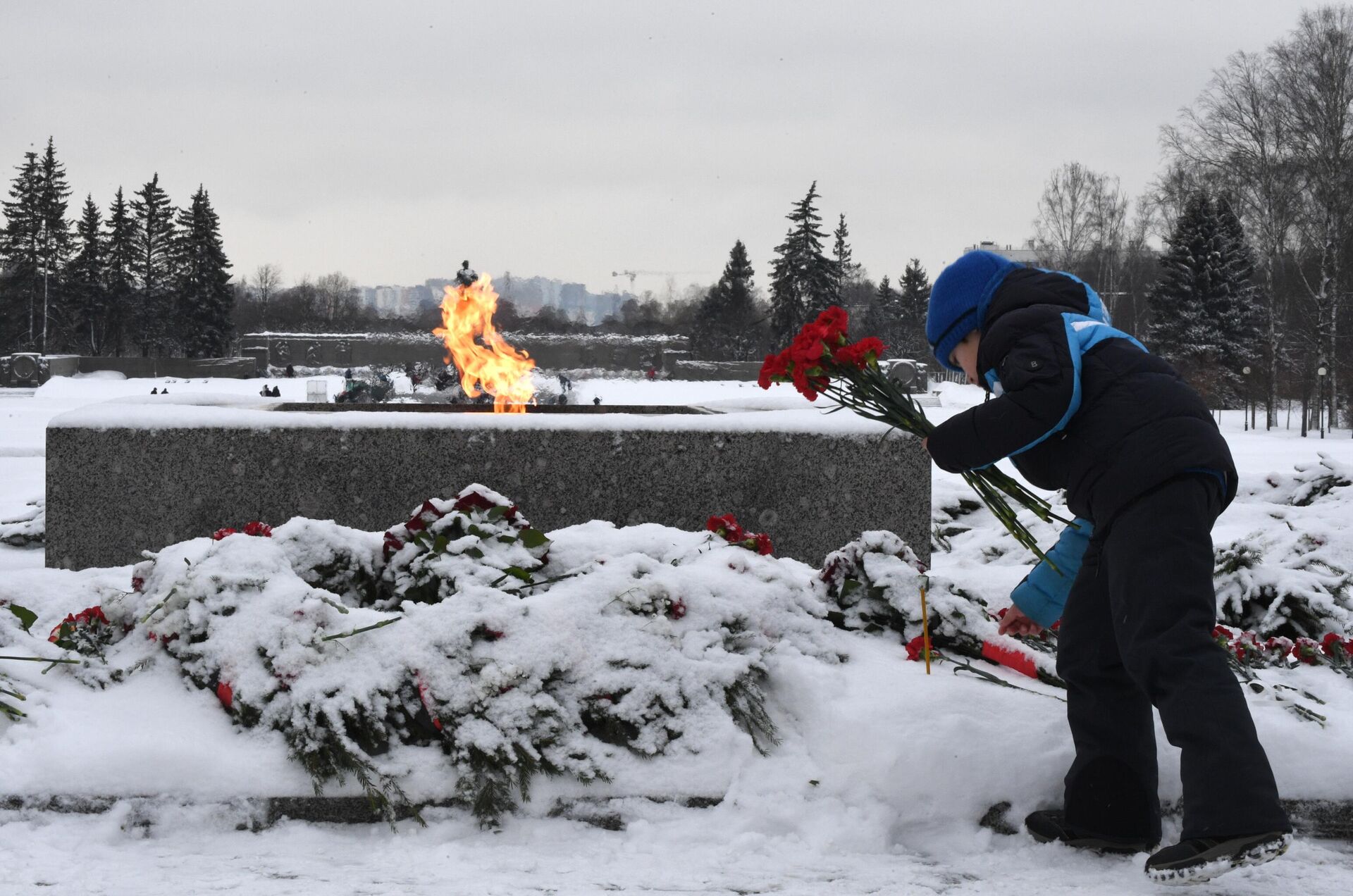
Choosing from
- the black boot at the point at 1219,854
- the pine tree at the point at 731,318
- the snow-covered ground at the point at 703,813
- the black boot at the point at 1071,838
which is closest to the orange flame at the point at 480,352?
the snow-covered ground at the point at 703,813

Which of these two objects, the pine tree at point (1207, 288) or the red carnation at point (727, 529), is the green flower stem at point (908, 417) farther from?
the pine tree at point (1207, 288)

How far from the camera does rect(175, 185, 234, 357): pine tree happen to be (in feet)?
165

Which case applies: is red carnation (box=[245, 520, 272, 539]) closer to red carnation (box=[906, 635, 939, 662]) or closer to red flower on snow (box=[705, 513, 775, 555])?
red flower on snow (box=[705, 513, 775, 555])

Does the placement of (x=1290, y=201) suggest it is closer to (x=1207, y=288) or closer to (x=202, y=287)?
(x=1207, y=288)

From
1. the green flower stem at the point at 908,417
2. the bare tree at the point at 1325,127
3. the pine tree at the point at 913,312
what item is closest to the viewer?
the green flower stem at the point at 908,417

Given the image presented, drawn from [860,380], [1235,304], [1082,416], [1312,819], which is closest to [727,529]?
[860,380]

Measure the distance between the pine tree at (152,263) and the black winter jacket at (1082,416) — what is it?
5651cm

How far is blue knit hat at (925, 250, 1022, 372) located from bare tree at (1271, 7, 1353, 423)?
23731mm

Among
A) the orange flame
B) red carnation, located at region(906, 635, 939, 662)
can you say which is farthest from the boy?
the orange flame

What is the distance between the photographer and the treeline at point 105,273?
49625 mm

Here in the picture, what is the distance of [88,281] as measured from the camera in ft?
165

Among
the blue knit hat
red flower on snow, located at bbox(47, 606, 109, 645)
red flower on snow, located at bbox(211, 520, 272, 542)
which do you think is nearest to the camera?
the blue knit hat

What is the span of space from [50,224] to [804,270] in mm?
34950

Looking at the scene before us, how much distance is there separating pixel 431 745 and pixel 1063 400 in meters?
1.69
